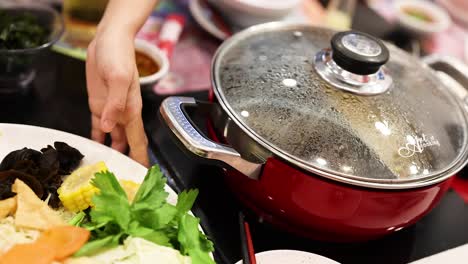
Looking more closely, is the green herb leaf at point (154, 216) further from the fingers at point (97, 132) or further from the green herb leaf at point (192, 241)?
the fingers at point (97, 132)

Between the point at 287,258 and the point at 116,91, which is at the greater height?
the point at 116,91

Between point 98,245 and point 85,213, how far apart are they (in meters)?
0.14

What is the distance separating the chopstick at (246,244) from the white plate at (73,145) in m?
0.20

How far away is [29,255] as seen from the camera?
2.40 ft

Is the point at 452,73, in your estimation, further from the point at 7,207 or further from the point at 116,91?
the point at 7,207

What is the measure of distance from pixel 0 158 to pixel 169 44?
0.64 metres

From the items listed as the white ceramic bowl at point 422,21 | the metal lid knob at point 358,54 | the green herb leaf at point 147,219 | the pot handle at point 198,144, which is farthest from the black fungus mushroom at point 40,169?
the white ceramic bowl at point 422,21

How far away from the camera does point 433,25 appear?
1.87 meters

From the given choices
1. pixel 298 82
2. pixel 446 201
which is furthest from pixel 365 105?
pixel 446 201

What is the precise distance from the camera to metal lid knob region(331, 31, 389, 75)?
102 cm

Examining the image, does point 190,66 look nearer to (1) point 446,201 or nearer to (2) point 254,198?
(2) point 254,198

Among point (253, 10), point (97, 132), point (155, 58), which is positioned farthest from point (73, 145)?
point (253, 10)

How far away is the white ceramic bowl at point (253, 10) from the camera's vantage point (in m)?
1.49

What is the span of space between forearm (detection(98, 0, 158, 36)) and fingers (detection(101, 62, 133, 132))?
0.12m
